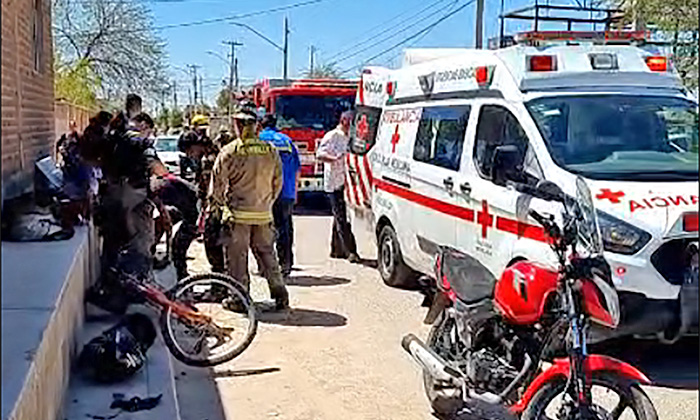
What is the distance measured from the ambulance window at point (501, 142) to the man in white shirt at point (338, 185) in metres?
4.26

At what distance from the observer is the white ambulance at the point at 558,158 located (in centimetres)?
619

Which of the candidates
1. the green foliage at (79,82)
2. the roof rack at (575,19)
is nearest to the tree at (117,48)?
the green foliage at (79,82)

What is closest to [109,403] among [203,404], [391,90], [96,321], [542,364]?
[203,404]

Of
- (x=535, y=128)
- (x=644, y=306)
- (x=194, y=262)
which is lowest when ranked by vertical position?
(x=194, y=262)

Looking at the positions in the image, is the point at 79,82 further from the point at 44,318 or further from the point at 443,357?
the point at 44,318

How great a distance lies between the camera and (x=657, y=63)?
25.3 ft

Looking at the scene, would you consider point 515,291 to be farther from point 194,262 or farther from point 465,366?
point 194,262

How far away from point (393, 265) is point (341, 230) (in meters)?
2.22

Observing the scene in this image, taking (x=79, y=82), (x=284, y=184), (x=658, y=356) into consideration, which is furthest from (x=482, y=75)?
(x=79, y=82)

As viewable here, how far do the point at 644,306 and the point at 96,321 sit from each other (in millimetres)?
3819

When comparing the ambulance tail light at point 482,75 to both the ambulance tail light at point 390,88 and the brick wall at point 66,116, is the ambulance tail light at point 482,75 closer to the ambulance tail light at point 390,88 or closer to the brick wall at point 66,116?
Answer: the ambulance tail light at point 390,88

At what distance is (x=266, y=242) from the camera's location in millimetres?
8453

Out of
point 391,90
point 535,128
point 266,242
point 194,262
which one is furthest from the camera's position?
point 194,262

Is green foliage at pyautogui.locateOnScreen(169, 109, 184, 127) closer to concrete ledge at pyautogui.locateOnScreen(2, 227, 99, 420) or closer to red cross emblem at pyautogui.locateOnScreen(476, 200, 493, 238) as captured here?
red cross emblem at pyautogui.locateOnScreen(476, 200, 493, 238)
